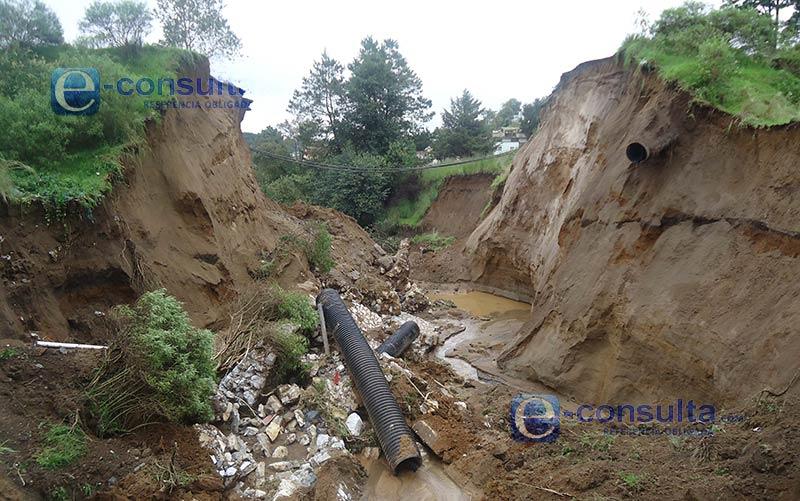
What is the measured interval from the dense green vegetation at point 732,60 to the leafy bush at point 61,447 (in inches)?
345

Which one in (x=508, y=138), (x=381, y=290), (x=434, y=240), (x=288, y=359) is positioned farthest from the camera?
(x=508, y=138)

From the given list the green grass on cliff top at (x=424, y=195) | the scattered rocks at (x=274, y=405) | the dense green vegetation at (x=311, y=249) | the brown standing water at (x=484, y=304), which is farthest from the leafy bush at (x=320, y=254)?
the green grass on cliff top at (x=424, y=195)

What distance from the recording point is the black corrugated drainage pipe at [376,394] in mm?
5785

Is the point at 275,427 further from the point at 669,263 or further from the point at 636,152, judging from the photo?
the point at 636,152

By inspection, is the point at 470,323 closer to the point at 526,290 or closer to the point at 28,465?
the point at 526,290

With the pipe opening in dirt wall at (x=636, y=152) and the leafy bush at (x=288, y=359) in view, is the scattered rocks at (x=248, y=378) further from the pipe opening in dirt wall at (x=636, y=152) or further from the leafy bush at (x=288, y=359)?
the pipe opening in dirt wall at (x=636, y=152)

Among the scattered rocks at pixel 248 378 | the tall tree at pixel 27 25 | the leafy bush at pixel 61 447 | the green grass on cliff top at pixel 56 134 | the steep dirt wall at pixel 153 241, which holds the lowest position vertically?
the scattered rocks at pixel 248 378

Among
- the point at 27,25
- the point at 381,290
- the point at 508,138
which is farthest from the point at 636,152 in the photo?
the point at 508,138

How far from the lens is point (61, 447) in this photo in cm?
408

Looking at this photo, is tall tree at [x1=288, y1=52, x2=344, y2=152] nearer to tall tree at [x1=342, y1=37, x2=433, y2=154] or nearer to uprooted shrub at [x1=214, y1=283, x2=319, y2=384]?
tall tree at [x1=342, y1=37, x2=433, y2=154]

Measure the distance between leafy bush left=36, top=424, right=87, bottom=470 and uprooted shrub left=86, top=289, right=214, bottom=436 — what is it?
0.39 meters

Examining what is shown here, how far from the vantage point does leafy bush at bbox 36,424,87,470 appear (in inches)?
154

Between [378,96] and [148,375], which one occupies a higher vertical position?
[378,96]

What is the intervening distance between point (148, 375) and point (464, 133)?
24.9 metres
